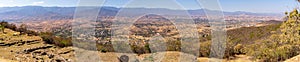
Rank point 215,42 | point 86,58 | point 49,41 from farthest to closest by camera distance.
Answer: point 215,42 → point 49,41 → point 86,58

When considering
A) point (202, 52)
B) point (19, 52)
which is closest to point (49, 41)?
point (19, 52)

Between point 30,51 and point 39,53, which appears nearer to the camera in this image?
point 39,53

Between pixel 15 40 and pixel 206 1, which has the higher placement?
pixel 206 1

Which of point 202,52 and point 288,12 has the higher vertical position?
point 288,12

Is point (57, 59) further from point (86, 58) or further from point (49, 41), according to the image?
point (49, 41)

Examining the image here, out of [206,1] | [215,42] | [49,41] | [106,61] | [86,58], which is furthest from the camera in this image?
[215,42]

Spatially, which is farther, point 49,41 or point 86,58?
point 49,41

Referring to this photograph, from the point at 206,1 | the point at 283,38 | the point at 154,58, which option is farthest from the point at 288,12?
the point at 154,58

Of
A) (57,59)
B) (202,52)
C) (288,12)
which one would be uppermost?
(288,12)

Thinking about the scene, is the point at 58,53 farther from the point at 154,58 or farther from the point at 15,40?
the point at 154,58
